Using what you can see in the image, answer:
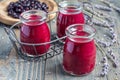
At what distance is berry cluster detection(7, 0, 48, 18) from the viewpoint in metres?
1.14

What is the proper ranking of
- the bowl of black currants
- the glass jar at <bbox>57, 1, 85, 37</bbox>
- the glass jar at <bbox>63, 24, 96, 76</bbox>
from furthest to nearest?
the bowl of black currants < the glass jar at <bbox>57, 1, 85, 37</bbox> < the glass jar at <bbox>63, 24, 96, 76</bbox>

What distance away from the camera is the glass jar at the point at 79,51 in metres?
0.82

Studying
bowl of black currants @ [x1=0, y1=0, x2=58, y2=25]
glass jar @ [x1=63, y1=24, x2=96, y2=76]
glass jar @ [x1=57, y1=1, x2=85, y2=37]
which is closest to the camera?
glass jar @ [x1=63, y1=24, x2=96, y2=76]

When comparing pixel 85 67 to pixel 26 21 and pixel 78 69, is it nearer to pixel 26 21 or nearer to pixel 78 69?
pixel 78 69

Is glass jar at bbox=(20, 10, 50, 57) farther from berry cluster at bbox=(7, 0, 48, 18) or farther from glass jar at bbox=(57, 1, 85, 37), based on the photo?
berry cluster at bbox=(7, 0, 48, 18)

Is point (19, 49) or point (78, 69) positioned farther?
point (19, 49)

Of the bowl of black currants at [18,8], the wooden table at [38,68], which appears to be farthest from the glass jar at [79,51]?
the bowl of black currants at [18,8]

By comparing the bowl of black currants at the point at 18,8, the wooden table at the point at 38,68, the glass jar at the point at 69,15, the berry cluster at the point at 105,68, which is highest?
the glass jar at the point at 69,15

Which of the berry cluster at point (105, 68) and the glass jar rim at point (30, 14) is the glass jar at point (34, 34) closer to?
the glass jar rim at point (30, 14)

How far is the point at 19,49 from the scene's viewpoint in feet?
3.21

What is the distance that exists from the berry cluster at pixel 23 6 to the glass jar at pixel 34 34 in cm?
20

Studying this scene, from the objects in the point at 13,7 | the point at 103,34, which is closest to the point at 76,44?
the point at 103,34

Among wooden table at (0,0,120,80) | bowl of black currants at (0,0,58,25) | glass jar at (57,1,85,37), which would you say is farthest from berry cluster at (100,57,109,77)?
bowl of black currants at (0,0,58,25)

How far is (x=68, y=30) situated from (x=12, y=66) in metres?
0.20
